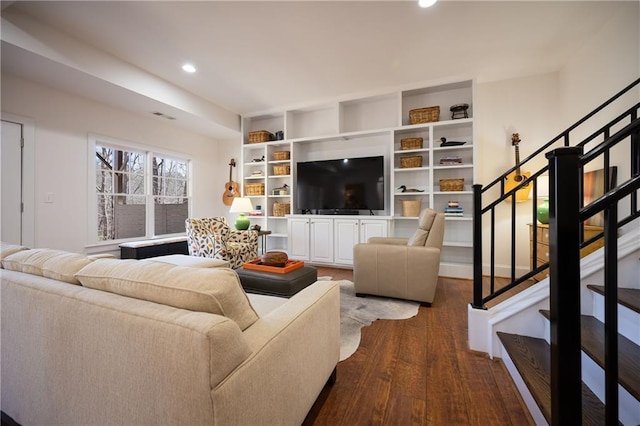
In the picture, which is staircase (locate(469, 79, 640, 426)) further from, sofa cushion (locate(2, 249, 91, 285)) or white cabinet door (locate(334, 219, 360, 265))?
white cabinet door (locate(334, 219, 360, 265))

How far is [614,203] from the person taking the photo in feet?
2.39

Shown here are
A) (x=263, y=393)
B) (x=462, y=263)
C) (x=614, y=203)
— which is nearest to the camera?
(x=614, y=203)

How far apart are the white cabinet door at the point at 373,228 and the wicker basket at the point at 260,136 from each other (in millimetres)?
2377

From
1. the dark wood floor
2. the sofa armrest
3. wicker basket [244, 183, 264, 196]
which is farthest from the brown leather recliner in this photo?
wicker basket [244, 183, 264, 196]

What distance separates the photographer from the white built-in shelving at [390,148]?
3871 mm

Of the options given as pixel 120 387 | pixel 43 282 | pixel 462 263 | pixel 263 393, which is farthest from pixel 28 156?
pixel 462 263

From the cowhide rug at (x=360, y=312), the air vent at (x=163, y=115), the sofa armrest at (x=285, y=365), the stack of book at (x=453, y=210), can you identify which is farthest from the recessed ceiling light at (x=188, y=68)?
the stack of book at (x=453, y=210)

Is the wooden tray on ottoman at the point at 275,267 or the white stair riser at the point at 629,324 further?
the wooden tray on ottoman at the point at 275,267

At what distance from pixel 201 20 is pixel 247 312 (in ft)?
9.29

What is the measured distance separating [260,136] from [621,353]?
194 inches

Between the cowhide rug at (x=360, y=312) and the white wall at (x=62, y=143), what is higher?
the white wall at (x=62, y=143)

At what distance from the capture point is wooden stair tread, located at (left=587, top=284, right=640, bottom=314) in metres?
1.19

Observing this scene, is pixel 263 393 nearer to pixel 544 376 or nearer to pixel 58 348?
pixel 58 348

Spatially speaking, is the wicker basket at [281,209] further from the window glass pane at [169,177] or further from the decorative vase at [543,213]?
the decorative vase at [543,213]
